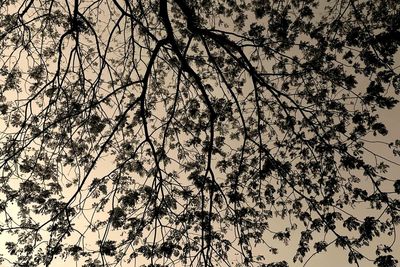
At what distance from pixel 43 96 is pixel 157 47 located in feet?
9.13

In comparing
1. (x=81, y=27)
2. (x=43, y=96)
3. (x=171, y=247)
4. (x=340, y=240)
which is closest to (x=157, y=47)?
(x=81, y=27)

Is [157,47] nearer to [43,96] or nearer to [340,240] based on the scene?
[43,96]

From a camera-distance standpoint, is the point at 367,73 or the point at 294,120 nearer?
the point at 367,73

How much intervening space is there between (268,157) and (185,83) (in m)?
2.51

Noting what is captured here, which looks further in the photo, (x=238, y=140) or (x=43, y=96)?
(x=238, y=140)

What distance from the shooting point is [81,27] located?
6.83 m

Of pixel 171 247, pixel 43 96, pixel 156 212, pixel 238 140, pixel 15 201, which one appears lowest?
pixel 171 247

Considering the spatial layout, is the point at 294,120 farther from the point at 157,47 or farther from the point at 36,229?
the point at 36,229

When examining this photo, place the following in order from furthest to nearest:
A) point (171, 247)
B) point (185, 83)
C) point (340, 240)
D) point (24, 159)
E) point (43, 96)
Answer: point (185, 83), point (43, 96), point (24, 159), point (171, 247), point (340, 240)

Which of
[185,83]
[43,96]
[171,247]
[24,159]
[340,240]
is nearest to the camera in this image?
[340,240]

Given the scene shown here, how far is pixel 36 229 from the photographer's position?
20.5 ft

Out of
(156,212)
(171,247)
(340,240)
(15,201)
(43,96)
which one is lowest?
(340,240)

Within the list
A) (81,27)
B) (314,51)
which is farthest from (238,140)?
(81,27)

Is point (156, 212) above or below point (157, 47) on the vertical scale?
below
